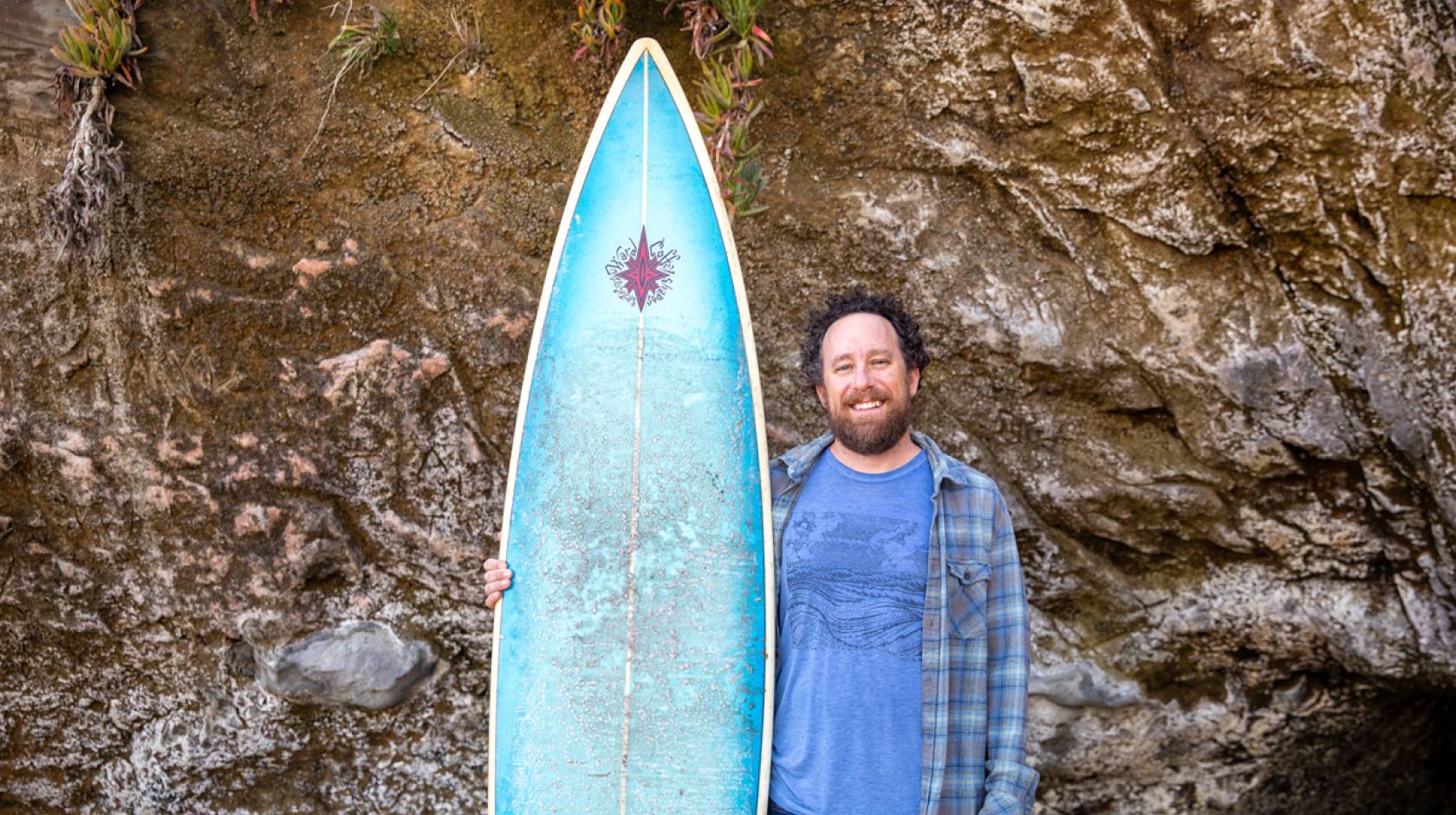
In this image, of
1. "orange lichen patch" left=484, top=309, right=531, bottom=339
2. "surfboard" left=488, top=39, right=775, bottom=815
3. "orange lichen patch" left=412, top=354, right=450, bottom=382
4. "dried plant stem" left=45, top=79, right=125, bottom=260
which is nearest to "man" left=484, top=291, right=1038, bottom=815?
"surfboard" left=488, top=39, right=775, bottom=815

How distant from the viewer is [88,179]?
2.55m

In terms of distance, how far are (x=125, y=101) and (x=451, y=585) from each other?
1.44 meters

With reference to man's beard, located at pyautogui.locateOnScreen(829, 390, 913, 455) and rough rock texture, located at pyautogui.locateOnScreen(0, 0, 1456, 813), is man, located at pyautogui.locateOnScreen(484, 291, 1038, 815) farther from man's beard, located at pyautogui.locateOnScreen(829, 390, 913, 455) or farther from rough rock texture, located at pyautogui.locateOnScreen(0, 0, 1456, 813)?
rough rock texture, located at pyautogui.locateOnScreen(0, 0, 1456, 813)

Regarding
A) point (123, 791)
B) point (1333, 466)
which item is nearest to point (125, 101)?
point (123, 791)

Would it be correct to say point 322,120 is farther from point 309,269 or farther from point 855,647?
point 855,647

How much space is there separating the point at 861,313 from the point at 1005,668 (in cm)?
70

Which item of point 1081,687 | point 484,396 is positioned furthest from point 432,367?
point 1081,687

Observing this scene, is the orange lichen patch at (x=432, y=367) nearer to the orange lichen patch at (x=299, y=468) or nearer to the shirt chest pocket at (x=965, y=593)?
the orange lichen patch at (x=299, y=468)

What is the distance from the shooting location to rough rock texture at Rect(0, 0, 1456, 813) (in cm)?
255

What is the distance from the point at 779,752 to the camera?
1.97 m

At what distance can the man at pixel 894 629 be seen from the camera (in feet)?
6.01

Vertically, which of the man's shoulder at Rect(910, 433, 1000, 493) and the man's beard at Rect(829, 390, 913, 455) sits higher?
the man's beard at Rect(829, 390, 913, 455)

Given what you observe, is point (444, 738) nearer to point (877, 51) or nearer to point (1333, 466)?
point (877, 51)

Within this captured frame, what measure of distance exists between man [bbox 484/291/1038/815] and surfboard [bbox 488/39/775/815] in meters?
0.22
